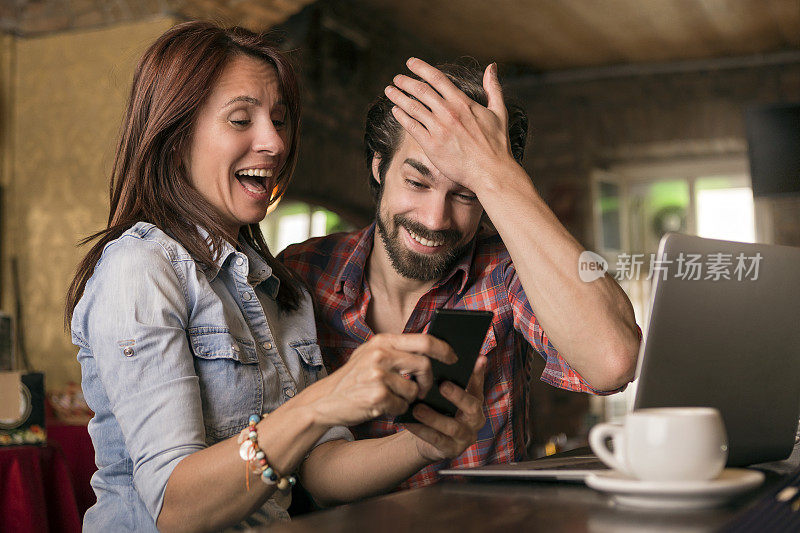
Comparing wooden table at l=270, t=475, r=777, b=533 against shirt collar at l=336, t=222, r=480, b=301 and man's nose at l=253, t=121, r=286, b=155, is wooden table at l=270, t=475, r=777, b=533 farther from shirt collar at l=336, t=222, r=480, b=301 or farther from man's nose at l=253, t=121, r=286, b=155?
shirt collar at l=336, t=222, r=480, b=301

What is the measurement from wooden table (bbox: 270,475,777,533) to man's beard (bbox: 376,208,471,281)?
83 cm

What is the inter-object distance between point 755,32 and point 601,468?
5303 millimetres

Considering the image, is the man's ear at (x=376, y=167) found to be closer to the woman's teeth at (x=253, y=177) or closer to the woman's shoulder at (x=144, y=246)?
the woman's teeth at (x=253, y=177)

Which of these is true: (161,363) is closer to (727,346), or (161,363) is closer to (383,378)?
(383,378)

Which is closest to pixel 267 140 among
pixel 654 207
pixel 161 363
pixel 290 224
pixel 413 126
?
pixel 413 126

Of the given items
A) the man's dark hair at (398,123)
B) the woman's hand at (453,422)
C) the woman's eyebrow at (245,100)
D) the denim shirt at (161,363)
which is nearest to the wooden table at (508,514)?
the woman's hand at (453,422)

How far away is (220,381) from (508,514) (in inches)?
21.8

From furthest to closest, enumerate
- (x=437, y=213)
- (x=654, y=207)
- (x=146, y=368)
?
(x=654, y=207) < (x=437, y=213) < (x=146, y=368)

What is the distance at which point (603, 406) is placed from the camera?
634cm

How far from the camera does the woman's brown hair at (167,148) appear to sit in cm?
133

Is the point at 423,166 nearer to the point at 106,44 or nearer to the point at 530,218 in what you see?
the point at 530,218

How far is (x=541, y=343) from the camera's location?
1616mm

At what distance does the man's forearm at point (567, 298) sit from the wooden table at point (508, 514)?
0.41 metres

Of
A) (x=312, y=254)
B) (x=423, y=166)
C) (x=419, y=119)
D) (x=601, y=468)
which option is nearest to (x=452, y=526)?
(x=601, y=468)
